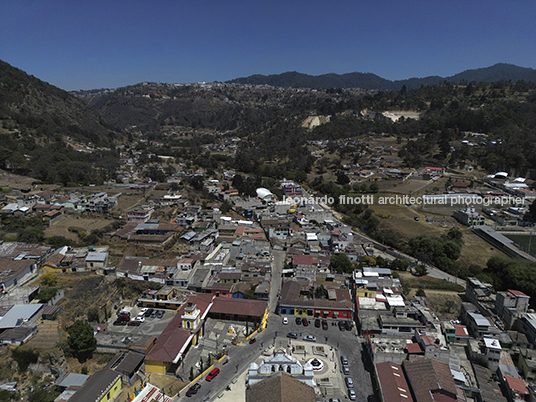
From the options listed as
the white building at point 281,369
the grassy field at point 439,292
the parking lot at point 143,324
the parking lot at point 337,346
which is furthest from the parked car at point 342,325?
the parking lot at point 143,324

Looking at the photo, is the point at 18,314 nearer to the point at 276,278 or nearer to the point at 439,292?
the point at 276,278

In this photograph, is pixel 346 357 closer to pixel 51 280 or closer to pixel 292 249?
pixel 292 249

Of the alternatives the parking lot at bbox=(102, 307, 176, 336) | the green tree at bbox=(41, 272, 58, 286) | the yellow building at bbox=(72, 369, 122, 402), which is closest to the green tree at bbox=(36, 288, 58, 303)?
the green tree at bbox=(41, 272, 58, 286)

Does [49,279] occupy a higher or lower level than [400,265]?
higher

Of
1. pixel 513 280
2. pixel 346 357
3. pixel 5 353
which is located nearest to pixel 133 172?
pixel 5 353

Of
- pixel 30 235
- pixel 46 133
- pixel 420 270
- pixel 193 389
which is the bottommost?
pixel 420 270

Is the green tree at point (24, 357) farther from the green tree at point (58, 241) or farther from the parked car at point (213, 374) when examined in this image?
the green tree at point (58, 241)

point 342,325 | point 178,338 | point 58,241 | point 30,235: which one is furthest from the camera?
point 30,235

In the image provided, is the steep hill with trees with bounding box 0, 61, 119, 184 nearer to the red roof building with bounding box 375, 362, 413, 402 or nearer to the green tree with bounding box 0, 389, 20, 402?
the green tree with bounding box 0, 389, 20, 402

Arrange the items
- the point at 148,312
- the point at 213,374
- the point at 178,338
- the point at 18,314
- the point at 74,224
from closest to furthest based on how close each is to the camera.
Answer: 1. the point at 213,374
2. the point at 178,338
3. the point at 18,314
4. the point at 148,312
5. the point at 74,224

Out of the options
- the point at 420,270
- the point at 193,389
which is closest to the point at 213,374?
the point at 193,389
